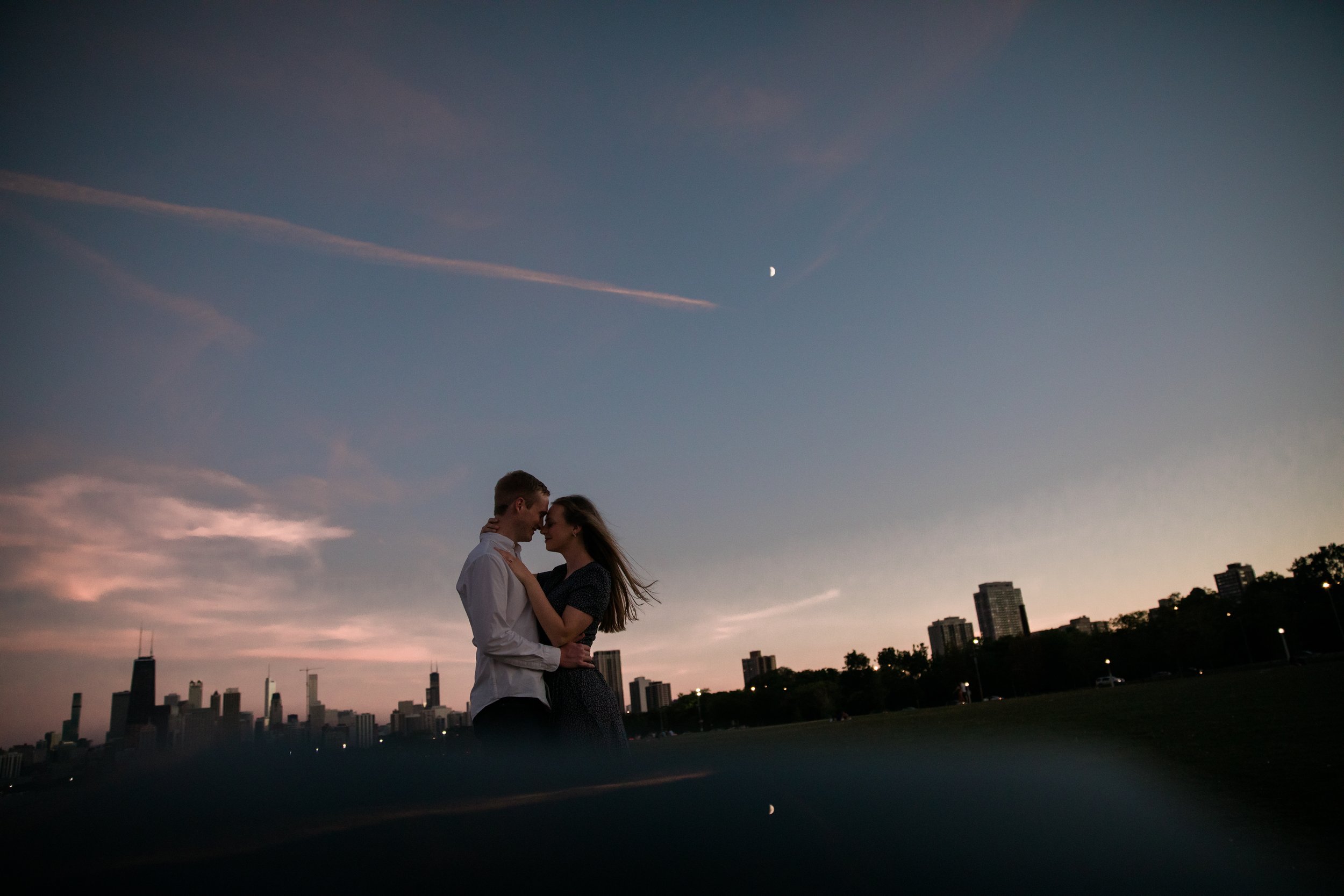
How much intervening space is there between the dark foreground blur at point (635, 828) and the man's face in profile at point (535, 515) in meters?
2.39

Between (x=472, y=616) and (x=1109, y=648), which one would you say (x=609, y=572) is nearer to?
(x=472, y=616)

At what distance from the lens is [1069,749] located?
3.88 feet

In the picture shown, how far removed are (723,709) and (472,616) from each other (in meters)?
126

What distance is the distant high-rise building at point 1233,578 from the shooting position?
160 m

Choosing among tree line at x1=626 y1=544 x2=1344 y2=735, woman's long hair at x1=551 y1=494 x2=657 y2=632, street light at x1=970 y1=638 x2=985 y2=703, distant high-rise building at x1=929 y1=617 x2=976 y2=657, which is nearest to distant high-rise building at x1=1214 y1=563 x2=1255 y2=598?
tree line at x1=626 y1=544 x2=1344 y2=735

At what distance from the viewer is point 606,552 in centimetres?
352

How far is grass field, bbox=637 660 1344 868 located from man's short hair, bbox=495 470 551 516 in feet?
4.09

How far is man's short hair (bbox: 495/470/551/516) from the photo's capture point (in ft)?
11.3

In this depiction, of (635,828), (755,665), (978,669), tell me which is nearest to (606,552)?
(635,828)

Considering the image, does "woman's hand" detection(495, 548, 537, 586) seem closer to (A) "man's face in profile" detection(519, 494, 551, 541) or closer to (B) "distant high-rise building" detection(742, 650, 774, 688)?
(A) "man's face in profile" detection(519, 494, 551, 541)

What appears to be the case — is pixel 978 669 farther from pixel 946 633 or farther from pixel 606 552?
pixel 606 552

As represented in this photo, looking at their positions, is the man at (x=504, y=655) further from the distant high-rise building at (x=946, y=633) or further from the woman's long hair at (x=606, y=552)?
the distant high-rise building at (x=946, y=633)

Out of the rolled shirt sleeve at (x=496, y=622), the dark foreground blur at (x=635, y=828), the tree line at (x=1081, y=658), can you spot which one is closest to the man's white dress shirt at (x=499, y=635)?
the rolled shirt sleeve at (x=496, y=622)

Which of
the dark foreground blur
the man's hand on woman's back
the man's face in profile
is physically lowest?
the dark foreground blur
